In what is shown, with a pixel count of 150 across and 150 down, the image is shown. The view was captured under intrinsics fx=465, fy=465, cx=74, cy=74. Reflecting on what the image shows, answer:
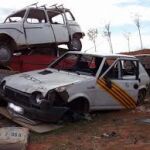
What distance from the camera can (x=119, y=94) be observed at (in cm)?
1160

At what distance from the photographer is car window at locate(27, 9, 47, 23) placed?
1456cm

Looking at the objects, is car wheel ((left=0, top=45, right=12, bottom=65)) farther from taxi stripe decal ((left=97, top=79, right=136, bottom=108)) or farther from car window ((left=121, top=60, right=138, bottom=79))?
taxi stripe decal ((left=97, top=79, right=136, bottom=108))

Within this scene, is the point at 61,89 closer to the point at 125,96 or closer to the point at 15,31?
the point at 125,96

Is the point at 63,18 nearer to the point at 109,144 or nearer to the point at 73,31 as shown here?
the point at 73,31

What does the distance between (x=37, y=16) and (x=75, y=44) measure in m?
1.92

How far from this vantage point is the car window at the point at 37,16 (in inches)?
573

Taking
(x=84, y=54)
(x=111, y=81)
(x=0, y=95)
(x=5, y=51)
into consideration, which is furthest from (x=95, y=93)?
(x=5, y=51)

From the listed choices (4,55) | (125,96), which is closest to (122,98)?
(125,96)

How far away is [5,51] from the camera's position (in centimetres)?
1374

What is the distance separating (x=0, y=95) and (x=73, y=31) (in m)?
5.52

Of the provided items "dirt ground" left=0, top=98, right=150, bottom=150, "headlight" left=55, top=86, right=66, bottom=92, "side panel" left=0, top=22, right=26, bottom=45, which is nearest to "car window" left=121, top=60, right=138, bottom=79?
"dirt ground" left=0, top=98, right=150, bottom=150

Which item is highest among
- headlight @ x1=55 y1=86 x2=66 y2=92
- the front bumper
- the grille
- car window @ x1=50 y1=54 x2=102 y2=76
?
car window @ x1=50 y1=54 x2=102 y2=76

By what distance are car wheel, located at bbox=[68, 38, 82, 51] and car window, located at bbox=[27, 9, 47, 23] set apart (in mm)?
1434

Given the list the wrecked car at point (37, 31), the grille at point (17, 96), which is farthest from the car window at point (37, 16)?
the grille at point (17, 96)
